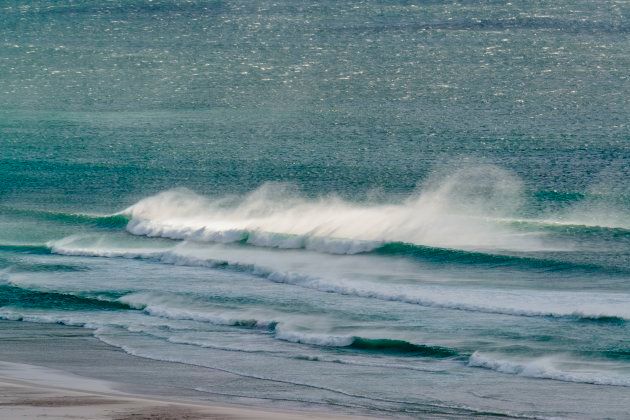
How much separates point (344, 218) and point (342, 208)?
7.05ft

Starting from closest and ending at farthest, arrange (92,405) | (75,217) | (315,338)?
1. (92,405)
2. (315,338)
3. (75,217)

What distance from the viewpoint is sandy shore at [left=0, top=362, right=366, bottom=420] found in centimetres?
1934

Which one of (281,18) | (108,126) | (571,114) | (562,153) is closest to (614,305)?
(562,153)

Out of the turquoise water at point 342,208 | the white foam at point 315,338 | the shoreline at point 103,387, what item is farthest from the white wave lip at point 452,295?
the shoreline at point 103,387

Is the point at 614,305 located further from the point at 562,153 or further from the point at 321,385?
the point at 562,153

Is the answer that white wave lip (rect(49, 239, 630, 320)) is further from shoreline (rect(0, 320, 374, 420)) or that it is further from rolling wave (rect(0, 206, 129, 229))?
rolling wave (rect(0, 206, 129, 229))

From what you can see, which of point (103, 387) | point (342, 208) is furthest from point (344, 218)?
point (103, 387)

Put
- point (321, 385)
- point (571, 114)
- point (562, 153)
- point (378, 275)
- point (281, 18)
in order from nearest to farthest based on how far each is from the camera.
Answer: point (321, 385) → point (378, 275) → point (562, 153) → point (571, 114) → point (281, 18)

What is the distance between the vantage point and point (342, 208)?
139ft

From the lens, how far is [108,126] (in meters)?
62.1

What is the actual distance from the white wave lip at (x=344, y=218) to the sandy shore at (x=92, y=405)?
15.2 meters

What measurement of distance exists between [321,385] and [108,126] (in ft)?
135

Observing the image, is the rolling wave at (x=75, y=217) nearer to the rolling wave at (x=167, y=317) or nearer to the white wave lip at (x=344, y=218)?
the white wave lip at (x=344, y=218)

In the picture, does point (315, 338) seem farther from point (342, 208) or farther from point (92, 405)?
point (342, 208)
